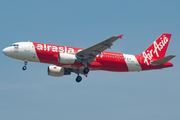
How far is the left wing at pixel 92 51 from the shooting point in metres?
43.1

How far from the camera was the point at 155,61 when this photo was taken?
48.5 m

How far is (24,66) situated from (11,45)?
3.43 metres

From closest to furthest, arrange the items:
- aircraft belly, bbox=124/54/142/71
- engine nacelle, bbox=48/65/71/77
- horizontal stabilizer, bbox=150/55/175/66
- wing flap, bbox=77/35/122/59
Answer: wing flap, bbox=77/35/122/59 < horizontal stabilizer, bbox=150/55/175/66 < aircraft belly, bbox=124/54/142/71 < engine nacelle, bbox=48/65/71/77

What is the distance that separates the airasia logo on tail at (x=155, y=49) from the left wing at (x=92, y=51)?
8.54 meters

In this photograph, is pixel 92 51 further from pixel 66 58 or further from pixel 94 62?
pixel 66 58

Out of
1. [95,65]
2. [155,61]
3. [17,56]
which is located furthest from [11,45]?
[155,61]

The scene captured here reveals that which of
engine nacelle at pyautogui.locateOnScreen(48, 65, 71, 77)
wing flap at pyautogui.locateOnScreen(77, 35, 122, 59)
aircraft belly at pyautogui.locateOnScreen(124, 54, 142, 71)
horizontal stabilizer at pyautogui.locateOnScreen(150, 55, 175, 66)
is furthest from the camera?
engine nacelle at pyautogui.locateOnScreen(48, 65, 71, 77)

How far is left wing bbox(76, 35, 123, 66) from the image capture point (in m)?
43.1

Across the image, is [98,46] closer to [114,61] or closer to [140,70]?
[114,61]

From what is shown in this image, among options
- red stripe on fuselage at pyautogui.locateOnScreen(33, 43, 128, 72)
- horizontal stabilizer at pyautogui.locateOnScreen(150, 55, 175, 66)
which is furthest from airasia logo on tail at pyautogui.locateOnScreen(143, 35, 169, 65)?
red stripe on fuselage at pyautogui.locateOnScreen(33, 43, 128, 72)

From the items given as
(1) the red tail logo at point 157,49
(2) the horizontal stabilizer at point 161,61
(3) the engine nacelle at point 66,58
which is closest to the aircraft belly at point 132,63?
(1) the red tail logo at point 157,49

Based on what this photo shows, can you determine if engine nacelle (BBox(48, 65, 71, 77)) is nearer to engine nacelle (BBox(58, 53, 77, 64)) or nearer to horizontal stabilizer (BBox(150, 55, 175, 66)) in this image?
engine nacelle (BBox(58, 53, 77, 64))

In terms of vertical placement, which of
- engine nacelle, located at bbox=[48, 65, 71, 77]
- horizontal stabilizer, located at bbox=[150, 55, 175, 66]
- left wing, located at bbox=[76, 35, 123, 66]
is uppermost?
left wing, located at bbox=[76, 35, 123, 66]

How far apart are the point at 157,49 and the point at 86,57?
1255cm
